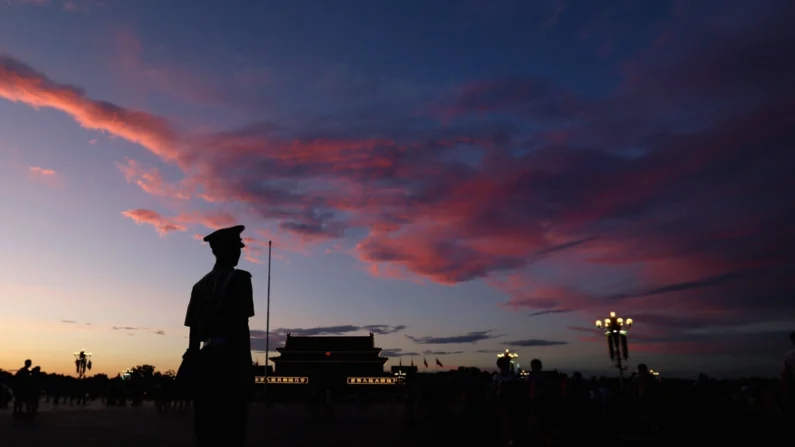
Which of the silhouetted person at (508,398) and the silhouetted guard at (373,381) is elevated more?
the silhouetted person at (508,398)

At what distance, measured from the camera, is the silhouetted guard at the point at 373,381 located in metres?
64.2

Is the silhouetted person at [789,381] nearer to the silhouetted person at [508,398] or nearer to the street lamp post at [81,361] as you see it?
the silhouetted person at [508,398]

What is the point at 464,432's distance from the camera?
512 inches

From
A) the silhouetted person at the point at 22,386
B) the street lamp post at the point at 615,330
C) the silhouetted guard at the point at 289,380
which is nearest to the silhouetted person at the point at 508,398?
the silhouetted person at the point at 22,386

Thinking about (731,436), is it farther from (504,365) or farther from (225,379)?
(225,379)

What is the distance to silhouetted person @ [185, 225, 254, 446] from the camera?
161 inches

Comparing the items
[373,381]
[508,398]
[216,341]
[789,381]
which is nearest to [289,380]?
[373,381]

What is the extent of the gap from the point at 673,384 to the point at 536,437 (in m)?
4.04

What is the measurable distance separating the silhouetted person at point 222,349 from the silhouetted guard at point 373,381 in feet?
202

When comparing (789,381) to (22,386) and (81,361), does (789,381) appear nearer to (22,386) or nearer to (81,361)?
(22,386)

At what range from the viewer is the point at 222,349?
425 centimetres

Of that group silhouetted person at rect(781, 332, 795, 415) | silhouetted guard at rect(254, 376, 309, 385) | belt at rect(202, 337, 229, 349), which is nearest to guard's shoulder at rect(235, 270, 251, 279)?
belt at rect(202, 337, 229, 349)

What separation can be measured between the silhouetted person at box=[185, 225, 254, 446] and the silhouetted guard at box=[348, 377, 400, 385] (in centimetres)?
6163

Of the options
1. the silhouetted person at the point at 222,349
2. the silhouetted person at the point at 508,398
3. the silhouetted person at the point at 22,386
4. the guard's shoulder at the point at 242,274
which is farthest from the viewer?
the silhouetted person at the point at 22,386
